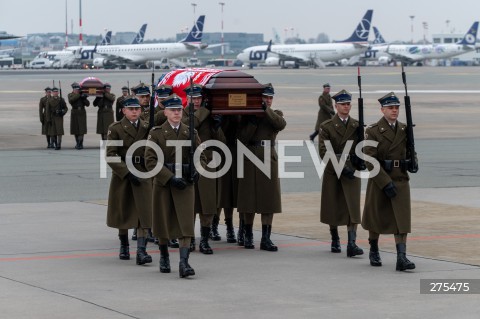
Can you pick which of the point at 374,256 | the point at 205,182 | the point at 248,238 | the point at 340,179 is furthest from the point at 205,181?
the point at 374,256

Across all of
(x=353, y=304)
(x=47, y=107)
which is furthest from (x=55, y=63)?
(x=353, y=304)

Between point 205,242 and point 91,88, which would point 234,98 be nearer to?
point 205,242

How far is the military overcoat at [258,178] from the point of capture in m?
14.1

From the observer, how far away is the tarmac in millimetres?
10180

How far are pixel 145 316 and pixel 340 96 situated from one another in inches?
194

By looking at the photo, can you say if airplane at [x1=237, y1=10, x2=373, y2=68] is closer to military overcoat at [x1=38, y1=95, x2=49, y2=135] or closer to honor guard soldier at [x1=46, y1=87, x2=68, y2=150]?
military overcoat at [x1=38, y1=95, x2=49, y2=135]

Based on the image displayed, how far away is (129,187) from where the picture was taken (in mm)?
13172

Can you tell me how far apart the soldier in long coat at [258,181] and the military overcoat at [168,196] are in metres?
2.18

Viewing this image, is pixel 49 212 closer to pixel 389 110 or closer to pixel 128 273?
pixel 128 273

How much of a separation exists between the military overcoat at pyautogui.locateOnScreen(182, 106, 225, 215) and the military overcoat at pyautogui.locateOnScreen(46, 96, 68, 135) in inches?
655

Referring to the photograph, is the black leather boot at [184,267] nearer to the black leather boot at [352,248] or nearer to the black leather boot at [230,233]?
the black leather boot at [352,248]

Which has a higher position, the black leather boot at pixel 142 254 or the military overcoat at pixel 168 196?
the military overcoat at pixel 168 196

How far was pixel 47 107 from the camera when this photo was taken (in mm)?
30828

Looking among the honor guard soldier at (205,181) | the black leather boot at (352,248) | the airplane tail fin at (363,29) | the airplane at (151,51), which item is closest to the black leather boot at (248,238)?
the honor guard soldier at (205,181)
